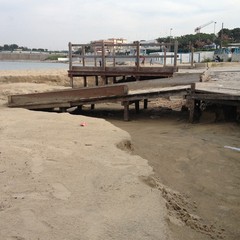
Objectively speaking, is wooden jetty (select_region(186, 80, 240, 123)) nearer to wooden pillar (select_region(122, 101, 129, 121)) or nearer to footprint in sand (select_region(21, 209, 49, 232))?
wooden pillar (select_region(122, 101, 129, 121))

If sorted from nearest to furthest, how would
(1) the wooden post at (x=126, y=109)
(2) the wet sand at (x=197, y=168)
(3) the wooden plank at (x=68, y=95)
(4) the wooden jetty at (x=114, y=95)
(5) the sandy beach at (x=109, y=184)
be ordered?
1. (5) the sandy beach at (x=109, y=184)
2. (2) the wet sand at (x=197, y=168)
3. (4) the wooden jetty at (x=114, y=95)
4. (3) the wooden plank at (x=68, y=95)
5. (1) the wooden post at (x=126, y=109)

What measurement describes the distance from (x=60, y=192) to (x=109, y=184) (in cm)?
73

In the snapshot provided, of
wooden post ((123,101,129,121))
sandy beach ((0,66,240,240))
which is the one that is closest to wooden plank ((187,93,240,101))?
sandy beach ((0,66,240,240))

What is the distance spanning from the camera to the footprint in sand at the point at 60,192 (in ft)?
14.8

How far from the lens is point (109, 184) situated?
5082 millimetres

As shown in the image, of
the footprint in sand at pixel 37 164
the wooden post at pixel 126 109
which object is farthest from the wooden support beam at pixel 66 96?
the footprint in sand at pixel 37 164

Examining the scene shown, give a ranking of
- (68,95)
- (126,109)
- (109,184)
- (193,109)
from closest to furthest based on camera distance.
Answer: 1. (109,184)
2. (193,109)
3. (68,95)
4. (126,109)

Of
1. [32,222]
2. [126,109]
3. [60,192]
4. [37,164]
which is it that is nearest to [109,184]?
[60,192]

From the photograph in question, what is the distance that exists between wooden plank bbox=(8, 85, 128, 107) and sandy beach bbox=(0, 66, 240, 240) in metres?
3.00

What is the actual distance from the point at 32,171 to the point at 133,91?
8.43 metres

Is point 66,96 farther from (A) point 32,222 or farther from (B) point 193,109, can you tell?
(A) point 32,222

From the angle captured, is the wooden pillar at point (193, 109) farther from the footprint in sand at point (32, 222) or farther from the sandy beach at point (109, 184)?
the footprint in sand at point (32, 222)

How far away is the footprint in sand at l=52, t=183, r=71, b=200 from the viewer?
4.51 meters

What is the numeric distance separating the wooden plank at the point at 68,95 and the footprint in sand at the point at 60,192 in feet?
26.8
